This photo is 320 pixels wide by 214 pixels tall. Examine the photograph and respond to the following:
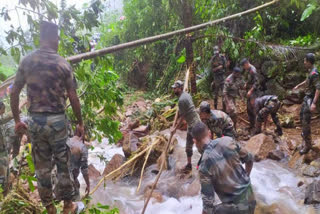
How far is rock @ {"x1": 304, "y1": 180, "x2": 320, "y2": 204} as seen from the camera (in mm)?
4109

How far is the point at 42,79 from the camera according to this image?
8.03 feet

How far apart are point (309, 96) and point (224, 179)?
11.3ft

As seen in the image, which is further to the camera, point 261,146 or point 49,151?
point 261,146

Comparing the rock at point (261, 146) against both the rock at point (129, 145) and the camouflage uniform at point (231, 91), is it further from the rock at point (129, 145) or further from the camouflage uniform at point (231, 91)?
the rock at point (129, 145)

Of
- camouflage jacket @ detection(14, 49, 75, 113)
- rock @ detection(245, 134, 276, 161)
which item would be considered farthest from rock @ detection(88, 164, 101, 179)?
camouflage jacket @ detection(14, 49, 75, 113)

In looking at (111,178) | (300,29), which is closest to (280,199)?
(111,178)

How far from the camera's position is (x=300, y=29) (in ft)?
29.8

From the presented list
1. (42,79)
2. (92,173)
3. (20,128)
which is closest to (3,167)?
(20,128)

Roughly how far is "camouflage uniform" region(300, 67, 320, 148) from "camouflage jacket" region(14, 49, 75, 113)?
4399mm

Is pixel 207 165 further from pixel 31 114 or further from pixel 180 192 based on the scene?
pixel 180 192

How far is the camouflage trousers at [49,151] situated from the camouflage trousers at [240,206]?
157 cm

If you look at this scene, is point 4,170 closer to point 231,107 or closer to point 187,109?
point 187,109

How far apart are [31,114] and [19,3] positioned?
1.58 meters

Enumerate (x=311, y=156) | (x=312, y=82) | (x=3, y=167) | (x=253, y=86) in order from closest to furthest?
(x=3, y=167) → (x=312, y=82) → (x=311, y=156) → (x=253, y=86)
